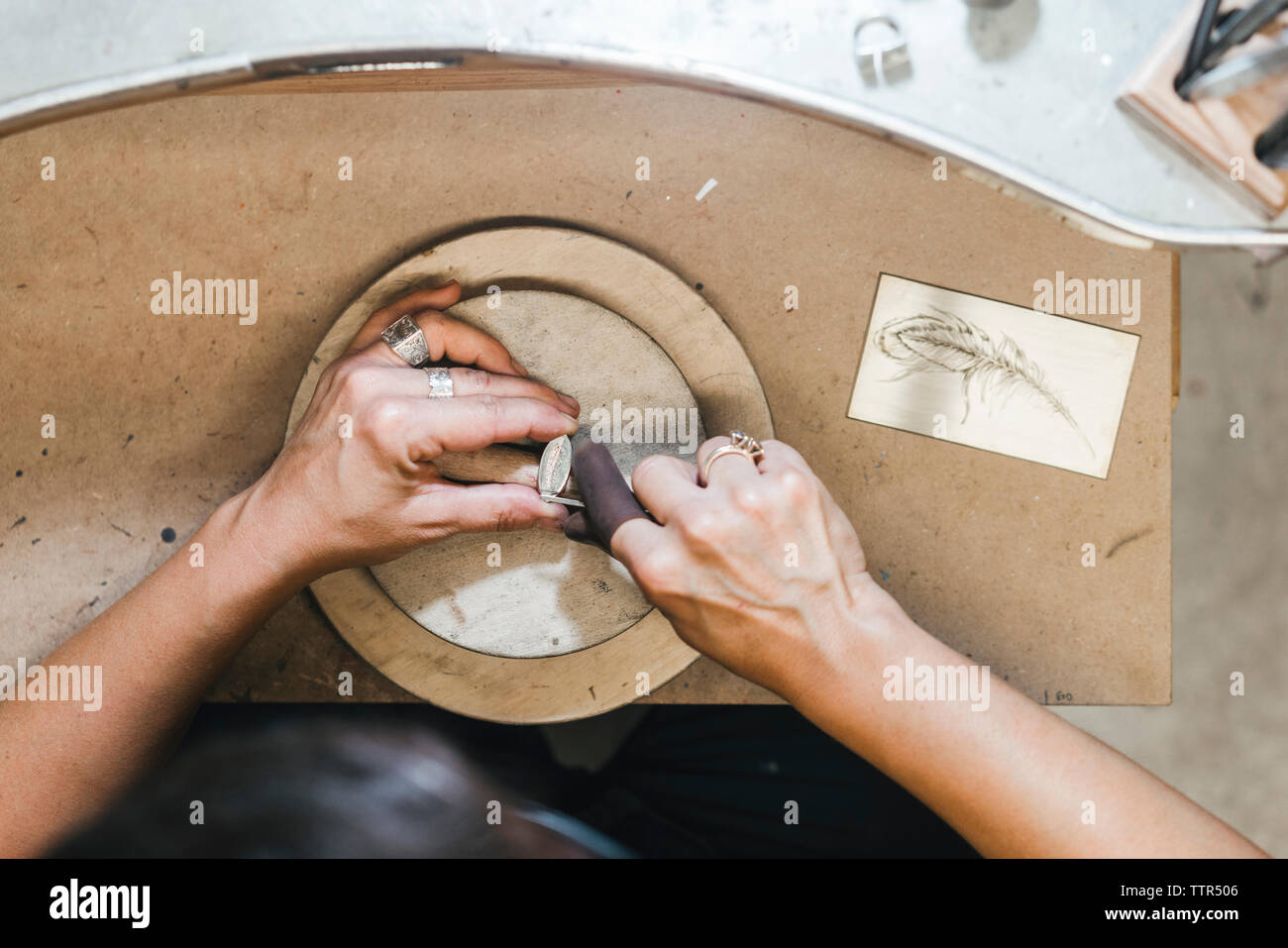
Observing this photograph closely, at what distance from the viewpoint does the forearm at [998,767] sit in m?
0.61

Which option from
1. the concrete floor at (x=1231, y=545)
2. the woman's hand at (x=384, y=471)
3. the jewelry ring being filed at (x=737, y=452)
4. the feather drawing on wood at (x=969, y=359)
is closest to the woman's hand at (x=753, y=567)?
the jewelry ring being filed at (x=737, y=452)

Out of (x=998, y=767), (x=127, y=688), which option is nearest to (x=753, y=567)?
(x=998, y=767)

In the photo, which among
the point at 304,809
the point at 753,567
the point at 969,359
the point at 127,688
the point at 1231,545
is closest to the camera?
the point at 304,809

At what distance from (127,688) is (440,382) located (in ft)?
1.39

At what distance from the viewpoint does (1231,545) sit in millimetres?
1368

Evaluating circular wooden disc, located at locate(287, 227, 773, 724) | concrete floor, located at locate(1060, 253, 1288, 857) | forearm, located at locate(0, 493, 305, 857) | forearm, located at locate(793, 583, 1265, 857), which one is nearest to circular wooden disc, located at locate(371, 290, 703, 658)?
circular wooden disc, located at locate(287, 227, 773, 724)

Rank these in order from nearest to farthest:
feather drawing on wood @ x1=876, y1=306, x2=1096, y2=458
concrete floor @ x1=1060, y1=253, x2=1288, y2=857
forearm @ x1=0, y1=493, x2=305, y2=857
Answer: forearm @ x1=0, y1=493, x2=305, y2=857, feather drawing on wood @ x1=876, y1=306, x2=1096, y2=458, concrete floor @ x1=1060, y1=253, x2=1288, y2=857

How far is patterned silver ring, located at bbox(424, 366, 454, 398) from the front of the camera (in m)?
0.74

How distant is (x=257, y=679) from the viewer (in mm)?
852

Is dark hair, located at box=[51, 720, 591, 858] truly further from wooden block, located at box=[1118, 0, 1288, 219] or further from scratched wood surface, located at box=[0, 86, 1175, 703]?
wooden block, located at box=[1118, 0, 1288, 219]

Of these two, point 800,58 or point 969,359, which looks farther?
point 969,359

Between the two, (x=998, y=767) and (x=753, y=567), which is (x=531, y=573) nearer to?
(x=753, y=567)

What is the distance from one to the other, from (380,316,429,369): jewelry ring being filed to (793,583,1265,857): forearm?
49 centimetres
